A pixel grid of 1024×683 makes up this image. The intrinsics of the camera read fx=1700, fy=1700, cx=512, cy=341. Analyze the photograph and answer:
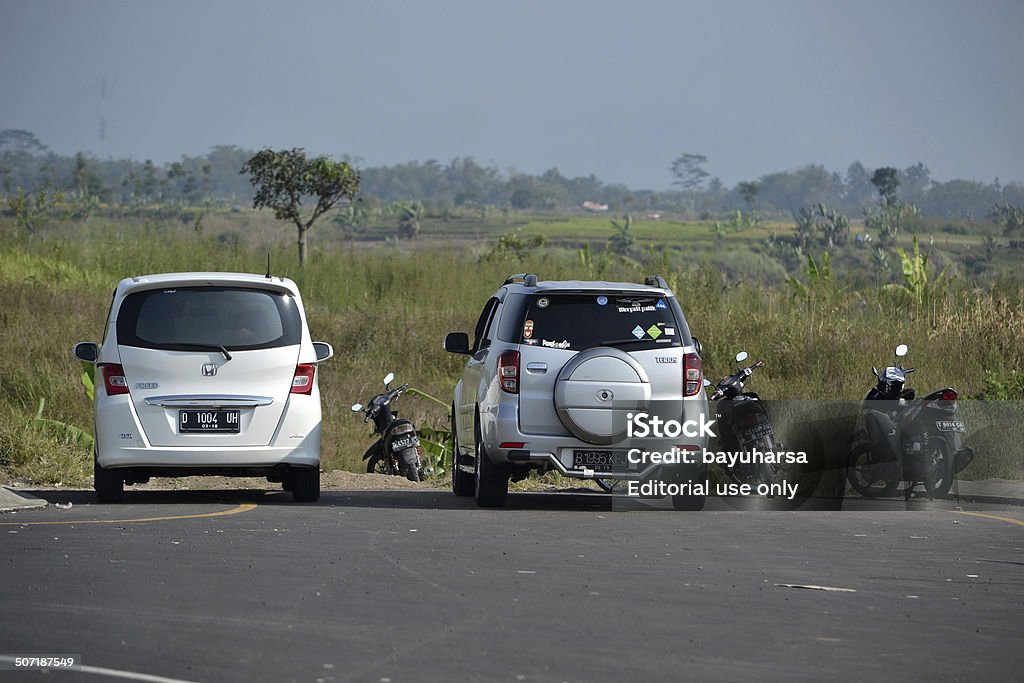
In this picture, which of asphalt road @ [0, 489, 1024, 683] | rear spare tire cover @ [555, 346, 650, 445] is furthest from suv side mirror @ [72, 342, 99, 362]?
rear spare tire cover @ [555, 346, 650, 445]

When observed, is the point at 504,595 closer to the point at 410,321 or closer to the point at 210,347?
the point at 210,347

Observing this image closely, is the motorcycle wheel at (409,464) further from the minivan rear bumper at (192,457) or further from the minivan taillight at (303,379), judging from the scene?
the minivan rear bumper at (192,457)

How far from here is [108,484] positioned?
15227mm

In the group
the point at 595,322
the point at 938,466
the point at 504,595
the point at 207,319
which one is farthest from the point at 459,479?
the point at 504,595

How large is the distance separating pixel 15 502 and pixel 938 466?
8765mm

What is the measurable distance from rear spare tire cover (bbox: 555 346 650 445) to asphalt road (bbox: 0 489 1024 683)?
0.80 meters

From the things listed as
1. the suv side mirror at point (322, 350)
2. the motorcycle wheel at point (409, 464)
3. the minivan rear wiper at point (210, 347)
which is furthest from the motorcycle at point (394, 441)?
the minivan rear wiper at point (210, 347)

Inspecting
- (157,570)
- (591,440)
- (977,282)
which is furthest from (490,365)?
(977,282)

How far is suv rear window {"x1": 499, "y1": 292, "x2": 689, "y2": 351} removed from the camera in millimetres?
14859

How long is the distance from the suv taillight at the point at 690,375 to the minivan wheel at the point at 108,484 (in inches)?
201

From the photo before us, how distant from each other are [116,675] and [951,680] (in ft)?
12.0

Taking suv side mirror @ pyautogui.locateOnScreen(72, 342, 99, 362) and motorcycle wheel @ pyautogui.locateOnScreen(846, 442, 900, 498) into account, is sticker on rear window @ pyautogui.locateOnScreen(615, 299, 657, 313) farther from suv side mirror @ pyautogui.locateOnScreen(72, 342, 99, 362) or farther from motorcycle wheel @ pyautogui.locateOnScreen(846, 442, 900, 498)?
suv side mirror @ pyautogui.locateOnScreen(72, 342, 99, 362)

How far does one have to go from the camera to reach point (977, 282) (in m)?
35.5

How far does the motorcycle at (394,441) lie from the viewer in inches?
792
